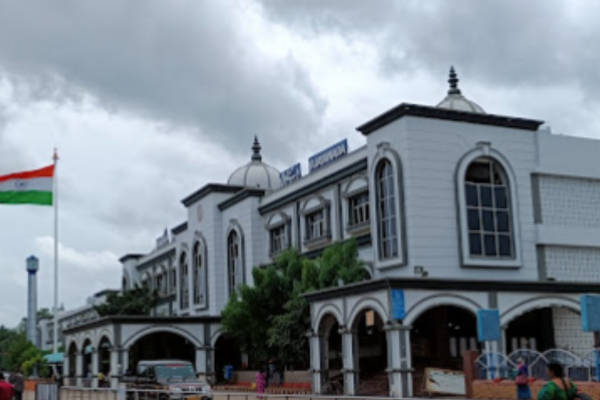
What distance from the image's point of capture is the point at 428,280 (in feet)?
93.7

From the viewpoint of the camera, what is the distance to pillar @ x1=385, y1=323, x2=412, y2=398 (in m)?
27.6

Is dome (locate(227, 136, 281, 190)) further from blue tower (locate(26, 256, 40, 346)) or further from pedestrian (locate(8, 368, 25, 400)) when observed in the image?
blue tower (locate(26, 256, 40, 346))

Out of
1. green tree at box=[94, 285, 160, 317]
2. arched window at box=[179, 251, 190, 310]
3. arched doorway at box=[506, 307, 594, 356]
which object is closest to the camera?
arched doorway at box=[506, 307, 594, 356]

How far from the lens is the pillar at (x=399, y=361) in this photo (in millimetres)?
27641

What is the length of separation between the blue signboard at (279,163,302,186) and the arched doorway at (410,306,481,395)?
12963 mm

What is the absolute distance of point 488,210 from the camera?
35.0 metres

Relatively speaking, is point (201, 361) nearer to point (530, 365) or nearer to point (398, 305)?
point (398, 305)

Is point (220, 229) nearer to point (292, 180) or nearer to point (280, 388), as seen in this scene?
point (292, 180)

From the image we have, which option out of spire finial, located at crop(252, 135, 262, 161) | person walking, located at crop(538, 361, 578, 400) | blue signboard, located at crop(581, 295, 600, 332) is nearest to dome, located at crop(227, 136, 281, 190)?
spire finial, located at crop(252, 135, 262, 161)

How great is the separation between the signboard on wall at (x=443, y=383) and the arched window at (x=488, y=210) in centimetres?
695

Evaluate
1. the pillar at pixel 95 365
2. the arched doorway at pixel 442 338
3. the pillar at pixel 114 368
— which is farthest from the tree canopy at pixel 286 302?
the pillar at pixel 95 365

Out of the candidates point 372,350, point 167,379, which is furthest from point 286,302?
point 167,379

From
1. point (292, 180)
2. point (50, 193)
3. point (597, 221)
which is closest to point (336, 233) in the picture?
point (292, 180)

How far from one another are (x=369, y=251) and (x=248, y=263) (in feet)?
38.4
